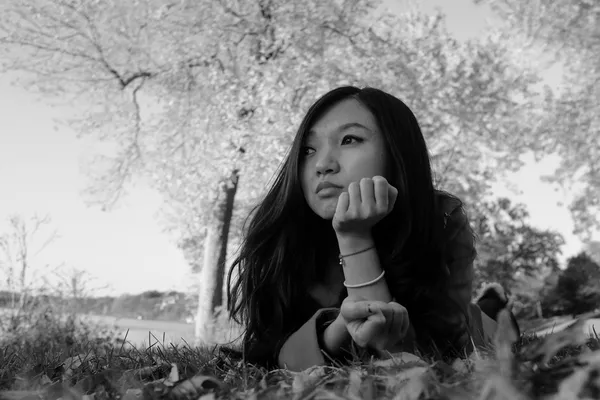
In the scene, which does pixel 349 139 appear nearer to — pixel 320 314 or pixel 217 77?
pixel 320 314

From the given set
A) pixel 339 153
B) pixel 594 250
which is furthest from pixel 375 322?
pixel 594 250

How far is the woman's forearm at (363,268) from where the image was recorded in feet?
6.21

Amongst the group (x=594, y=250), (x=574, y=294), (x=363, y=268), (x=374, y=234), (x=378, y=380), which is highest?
(x=594, y=250)

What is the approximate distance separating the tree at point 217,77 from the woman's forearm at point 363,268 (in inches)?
317

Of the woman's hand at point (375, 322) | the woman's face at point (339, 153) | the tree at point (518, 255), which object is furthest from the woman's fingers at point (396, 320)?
the tree at point (518, 255)

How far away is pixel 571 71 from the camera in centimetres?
1502

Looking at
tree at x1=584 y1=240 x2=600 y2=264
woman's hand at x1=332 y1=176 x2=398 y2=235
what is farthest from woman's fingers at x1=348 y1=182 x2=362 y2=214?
tree at x1=584 y1=240 x2=600 y2=264

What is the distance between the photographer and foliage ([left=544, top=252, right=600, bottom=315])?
22.5 metres

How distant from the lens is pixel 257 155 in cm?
1048

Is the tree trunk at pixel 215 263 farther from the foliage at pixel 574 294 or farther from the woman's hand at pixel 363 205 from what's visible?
the foliage at pixel 574 294

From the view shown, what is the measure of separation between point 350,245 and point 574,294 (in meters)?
24.8

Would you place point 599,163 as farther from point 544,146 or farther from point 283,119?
point 283,119

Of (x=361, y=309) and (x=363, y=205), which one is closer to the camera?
(x=361, y=309)

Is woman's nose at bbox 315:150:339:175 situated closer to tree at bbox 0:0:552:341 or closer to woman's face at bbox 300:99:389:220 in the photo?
woman's face at bbox 300:99:389:220
